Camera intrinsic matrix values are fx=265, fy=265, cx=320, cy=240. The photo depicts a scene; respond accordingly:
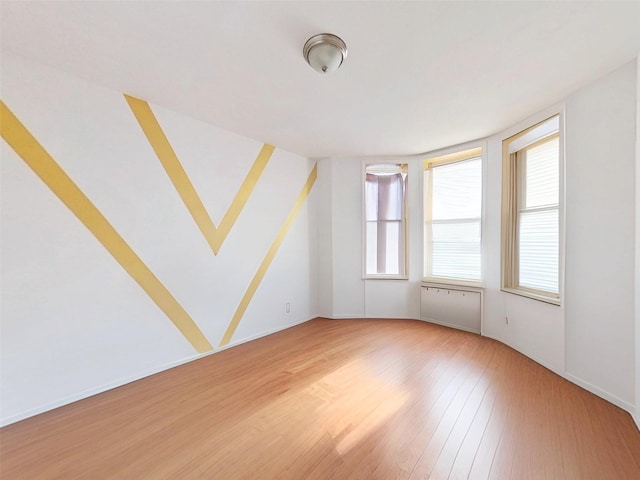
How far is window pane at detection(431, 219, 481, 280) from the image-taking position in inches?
150

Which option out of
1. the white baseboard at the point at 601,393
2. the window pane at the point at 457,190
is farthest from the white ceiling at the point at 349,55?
the white baseboard at the point at 601,393

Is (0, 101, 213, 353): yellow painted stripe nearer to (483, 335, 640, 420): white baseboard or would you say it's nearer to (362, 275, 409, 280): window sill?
(362, 275, 409, 280): window sill

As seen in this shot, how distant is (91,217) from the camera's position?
7.54 feet

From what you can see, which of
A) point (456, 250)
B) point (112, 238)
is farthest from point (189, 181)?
point (456, 250)

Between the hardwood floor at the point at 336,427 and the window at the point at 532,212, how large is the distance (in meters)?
0.94

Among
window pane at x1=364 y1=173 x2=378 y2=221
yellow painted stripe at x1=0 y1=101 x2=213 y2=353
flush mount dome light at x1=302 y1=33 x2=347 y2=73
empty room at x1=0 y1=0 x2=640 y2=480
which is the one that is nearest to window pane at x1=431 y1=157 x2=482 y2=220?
empty room at x1=0 y1=0 x2=640 y2=480

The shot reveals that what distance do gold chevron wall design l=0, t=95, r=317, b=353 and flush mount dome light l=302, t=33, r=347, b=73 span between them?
5.88 ft

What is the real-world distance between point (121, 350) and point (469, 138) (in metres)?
4.68

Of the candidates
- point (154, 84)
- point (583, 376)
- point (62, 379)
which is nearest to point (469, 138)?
point (583, 376)

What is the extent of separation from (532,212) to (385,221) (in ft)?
6.42

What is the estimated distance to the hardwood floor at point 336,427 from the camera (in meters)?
1.53

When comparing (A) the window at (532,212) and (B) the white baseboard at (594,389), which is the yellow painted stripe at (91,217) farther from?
(A) the window at (532,212)

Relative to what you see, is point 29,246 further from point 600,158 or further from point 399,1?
point 600,158

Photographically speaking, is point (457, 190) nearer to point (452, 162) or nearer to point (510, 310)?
point (452, 162)
